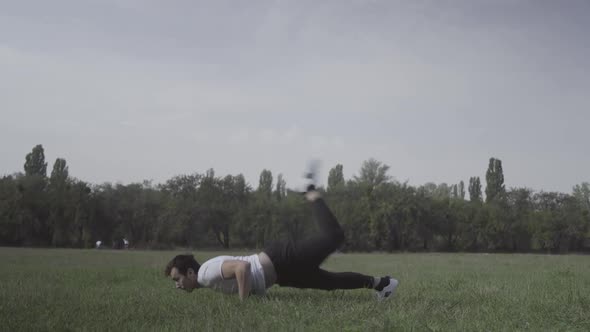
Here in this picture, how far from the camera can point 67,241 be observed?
5319cm

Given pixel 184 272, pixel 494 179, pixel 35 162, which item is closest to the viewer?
pixel 184 272

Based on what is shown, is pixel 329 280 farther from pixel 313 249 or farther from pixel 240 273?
pixel 240 273

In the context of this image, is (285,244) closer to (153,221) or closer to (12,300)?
(12,300)

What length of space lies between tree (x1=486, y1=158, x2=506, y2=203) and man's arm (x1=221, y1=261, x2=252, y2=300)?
82.0 meters

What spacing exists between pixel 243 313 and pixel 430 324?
2080 mm

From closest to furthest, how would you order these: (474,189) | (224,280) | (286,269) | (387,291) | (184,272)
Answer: (286,269) → (224,280) → (184,272) → (387,291) → (474,189)

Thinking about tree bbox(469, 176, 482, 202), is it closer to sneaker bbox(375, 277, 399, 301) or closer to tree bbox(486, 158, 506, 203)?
tree bbox(486, 158, 506, 203)

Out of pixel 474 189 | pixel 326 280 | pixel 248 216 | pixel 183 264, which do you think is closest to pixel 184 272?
pixel 183 264

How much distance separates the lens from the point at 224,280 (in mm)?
6629

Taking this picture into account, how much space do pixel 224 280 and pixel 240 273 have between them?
40cm

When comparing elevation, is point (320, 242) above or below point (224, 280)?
above

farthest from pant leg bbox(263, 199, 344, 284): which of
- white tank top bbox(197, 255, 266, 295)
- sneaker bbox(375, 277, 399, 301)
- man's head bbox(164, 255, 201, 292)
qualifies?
man's head bbox(164, 255, 201, 292)

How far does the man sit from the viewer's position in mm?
6355

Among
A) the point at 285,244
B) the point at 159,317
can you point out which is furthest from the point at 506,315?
the point at 159,317
